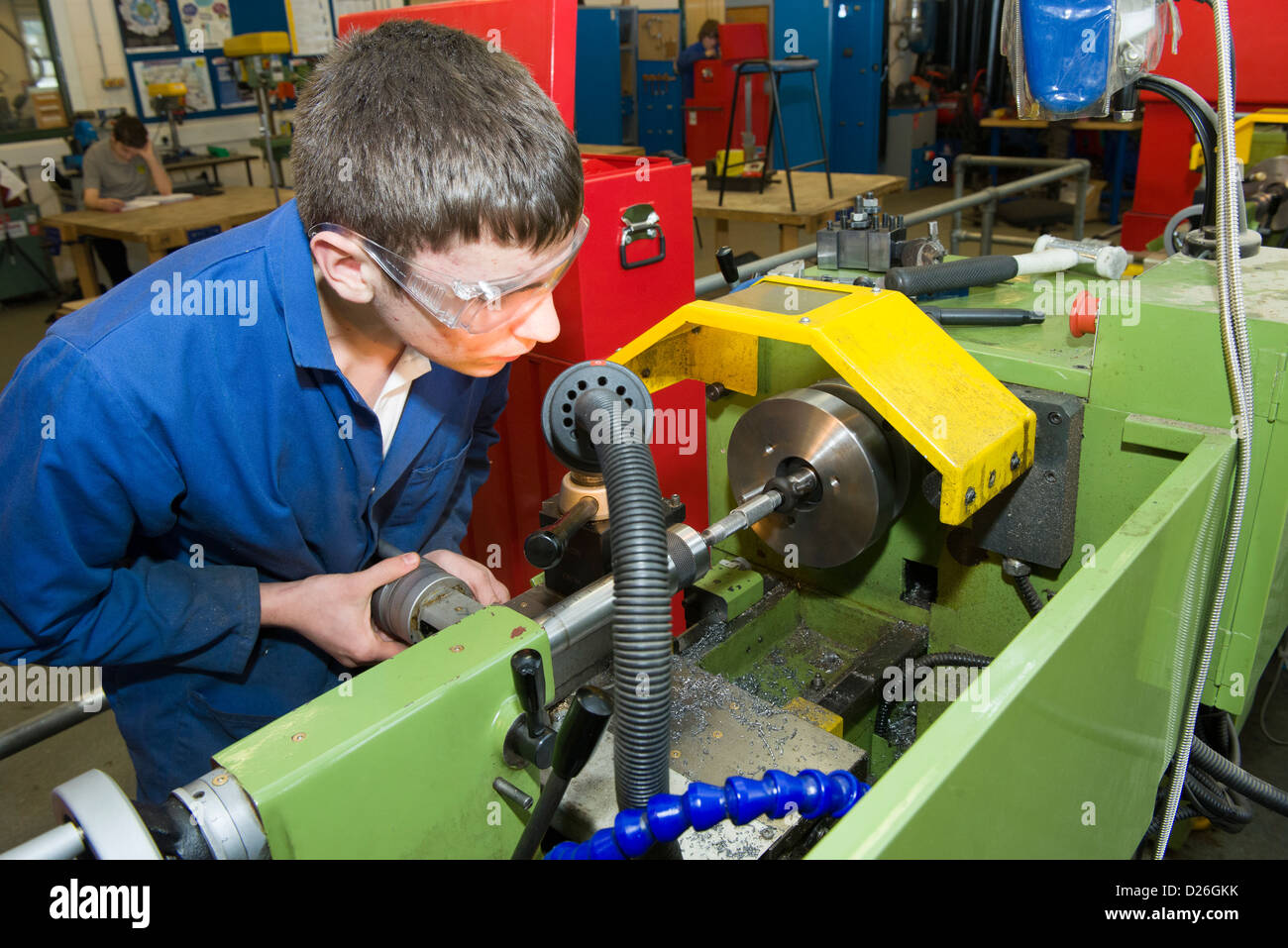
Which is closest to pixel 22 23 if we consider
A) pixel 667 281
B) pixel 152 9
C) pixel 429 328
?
pixel 152 9

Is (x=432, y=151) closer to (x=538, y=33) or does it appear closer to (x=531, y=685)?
(x=531, y=685)

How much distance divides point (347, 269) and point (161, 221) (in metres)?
4.11

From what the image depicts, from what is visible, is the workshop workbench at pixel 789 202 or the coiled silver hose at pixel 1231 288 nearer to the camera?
the coiled silver hose at pixel 1231 288

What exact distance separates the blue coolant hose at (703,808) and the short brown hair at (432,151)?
535 mm

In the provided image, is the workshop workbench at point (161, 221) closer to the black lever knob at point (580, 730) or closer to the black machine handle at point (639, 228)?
the black machine handle at point (639, 228)

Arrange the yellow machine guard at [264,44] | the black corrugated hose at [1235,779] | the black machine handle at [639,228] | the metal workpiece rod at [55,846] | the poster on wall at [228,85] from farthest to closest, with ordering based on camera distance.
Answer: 1. the poster on wall at [228,85]
2. the yellow machine guard at [264,44]
3. the black machine handle at [639,228]
4. the black corrugated hose at [1235,779]
5. the metal workpiece rod at [55,846]

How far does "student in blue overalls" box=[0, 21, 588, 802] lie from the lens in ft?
2.83

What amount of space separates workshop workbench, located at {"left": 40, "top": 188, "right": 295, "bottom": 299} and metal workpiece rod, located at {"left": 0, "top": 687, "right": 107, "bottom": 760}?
307 cm

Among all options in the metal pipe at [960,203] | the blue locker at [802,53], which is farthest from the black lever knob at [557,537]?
the blue locker at [802,53]

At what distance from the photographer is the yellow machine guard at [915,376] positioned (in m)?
0.96

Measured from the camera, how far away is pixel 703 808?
0.67 meters

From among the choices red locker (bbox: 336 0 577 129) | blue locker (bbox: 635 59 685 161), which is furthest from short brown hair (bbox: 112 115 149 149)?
red locker (bbox: 336 0 577 129)

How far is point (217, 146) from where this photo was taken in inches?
263
